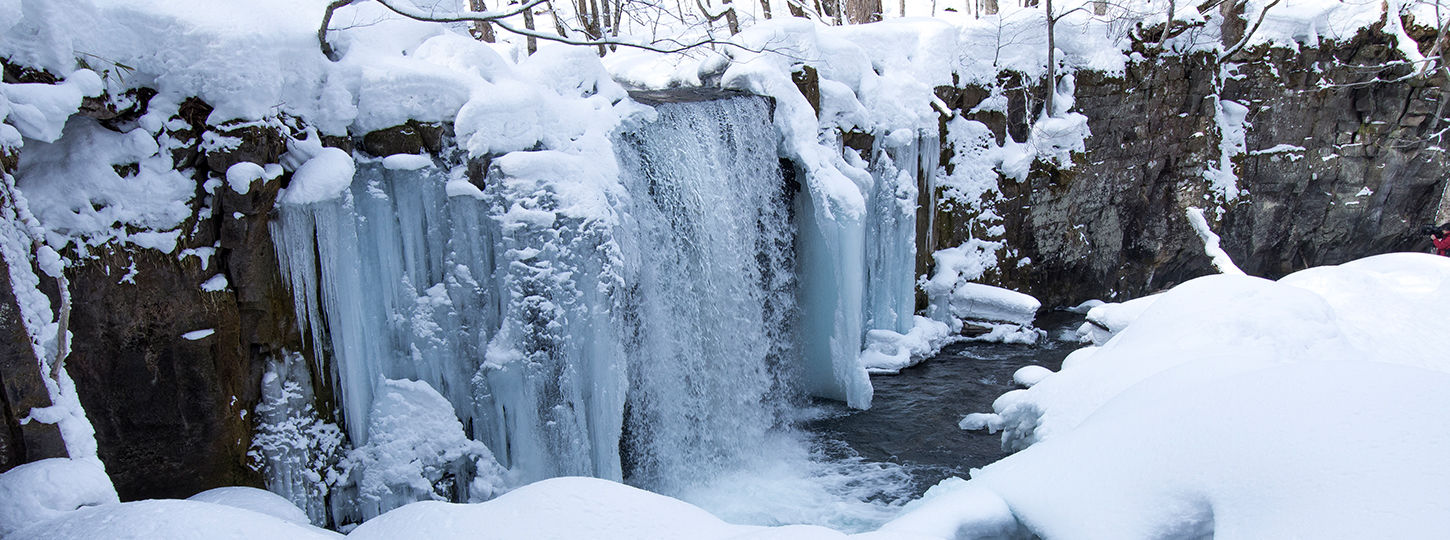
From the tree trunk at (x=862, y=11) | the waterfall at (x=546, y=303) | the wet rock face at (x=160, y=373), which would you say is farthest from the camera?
the tree trunk at (x=862, y=11)

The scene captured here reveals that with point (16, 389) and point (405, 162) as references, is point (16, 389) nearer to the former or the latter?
point (16, 389)

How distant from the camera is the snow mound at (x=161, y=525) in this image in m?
3.03

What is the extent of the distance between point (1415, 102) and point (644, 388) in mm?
12218

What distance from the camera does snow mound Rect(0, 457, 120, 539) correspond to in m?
3.19

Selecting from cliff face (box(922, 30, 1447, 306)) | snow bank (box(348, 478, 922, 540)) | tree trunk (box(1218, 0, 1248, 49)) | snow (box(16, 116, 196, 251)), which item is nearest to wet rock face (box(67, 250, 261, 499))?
snow (box(16, 116, 196, 251))

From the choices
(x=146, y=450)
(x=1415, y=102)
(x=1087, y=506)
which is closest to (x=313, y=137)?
(x=146, y=450)

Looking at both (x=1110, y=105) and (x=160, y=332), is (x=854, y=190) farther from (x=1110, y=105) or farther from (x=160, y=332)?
(x=160, y=332)

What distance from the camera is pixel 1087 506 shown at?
3432 mm

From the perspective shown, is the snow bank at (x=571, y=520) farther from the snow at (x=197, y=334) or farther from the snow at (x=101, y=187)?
the snow at (x=101, y=187)

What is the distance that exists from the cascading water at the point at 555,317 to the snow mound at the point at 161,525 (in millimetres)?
2018

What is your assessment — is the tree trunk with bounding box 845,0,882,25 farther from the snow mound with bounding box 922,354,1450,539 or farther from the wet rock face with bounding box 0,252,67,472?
the wet rock face with bounding box 0,252,67,472

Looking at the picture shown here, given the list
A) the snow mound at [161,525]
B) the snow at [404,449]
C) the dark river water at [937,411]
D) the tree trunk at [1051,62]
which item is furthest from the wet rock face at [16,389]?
the tree trunk at [1051,62]

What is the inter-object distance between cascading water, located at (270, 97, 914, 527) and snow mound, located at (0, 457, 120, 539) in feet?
5.87

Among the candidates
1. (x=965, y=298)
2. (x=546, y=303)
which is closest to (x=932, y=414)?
(x=965, y=298)
